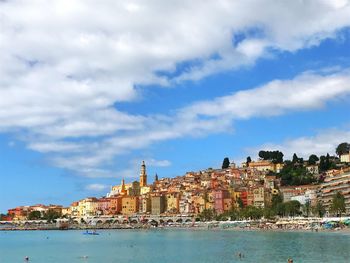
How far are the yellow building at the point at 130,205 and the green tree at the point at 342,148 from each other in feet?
141

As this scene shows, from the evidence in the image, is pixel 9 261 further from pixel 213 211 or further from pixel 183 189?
pixel 183 189

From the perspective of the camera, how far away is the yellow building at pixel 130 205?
126312mm

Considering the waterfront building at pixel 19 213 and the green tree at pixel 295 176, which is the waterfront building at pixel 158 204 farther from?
the waterfront building at pixel 19 213

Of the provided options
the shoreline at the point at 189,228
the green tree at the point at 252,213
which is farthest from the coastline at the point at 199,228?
the green tree at the point at 252,213

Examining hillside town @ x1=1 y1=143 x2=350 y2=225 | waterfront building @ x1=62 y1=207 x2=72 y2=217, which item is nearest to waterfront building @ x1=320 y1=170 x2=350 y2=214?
hillside town @ x1=1 y1=143 x2=350 y2=225

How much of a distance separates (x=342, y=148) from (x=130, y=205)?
150 ft

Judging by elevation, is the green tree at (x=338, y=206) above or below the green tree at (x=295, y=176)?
below

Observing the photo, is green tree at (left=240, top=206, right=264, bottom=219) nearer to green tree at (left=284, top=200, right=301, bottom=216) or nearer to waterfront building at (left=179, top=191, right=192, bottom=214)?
green tree at (left=284, top=200, right=301, bottom=216)

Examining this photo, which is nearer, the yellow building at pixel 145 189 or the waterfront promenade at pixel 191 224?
the waterfront promenade at pixel 191 224

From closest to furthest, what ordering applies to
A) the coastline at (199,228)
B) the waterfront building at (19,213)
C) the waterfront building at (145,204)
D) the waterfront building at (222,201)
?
the coastline at (199,228), the waterfront building at (222,201), the waterfront building at (145,204), the waterfront building at (19,213)

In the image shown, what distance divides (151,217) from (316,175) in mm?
32384

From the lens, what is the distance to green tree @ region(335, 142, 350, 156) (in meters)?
Answer: 125

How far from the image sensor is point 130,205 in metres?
127

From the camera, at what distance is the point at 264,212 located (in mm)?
85688
